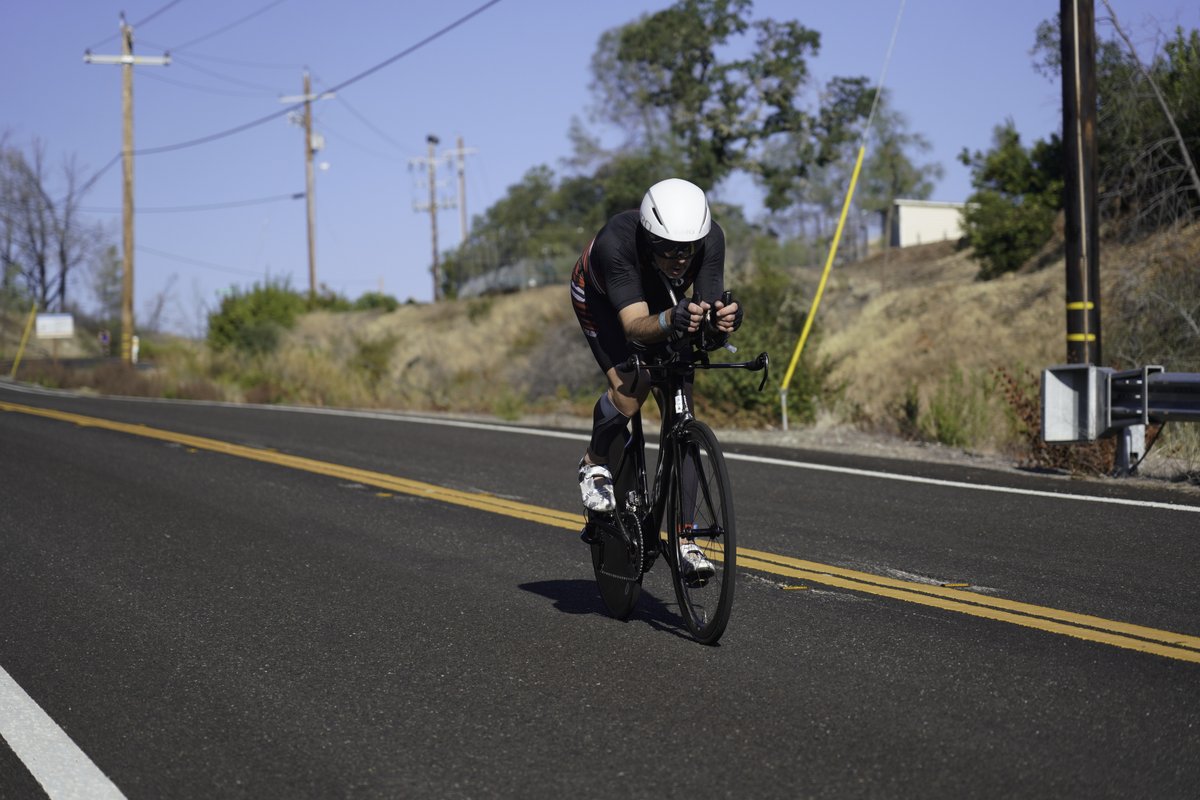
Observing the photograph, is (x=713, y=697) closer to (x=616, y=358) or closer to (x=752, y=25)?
(x=616, y=358)

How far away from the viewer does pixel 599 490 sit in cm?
573

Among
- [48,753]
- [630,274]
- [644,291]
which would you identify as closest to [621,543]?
[644,291]

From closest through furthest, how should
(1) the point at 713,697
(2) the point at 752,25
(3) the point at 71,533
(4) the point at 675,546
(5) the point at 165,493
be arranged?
(1) the point at 713,697, (4) the point at 675,546, (3) the point at 71,533, (5) the point at 165,493, (2) the point at 752,25

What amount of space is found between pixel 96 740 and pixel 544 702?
1.54 meters

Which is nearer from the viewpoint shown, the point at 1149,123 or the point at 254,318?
the point at 1149,123

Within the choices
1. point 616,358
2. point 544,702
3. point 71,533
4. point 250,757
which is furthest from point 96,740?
point 71,533

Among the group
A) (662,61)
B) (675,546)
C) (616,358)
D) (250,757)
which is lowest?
(250,757)

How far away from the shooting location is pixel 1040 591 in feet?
19.9

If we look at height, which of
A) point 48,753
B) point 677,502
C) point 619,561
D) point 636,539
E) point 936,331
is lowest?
point 48,753

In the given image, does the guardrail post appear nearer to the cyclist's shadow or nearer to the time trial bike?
the cyclist's shadow

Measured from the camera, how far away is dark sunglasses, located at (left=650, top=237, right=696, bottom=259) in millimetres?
5129

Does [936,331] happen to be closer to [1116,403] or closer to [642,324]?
[1116,403]

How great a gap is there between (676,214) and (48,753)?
2.98 m

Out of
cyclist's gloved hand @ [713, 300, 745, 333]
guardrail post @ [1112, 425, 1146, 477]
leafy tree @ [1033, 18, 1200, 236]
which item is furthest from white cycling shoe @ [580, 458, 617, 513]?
leafy tree @ [1033, 18, 1200, 236]
